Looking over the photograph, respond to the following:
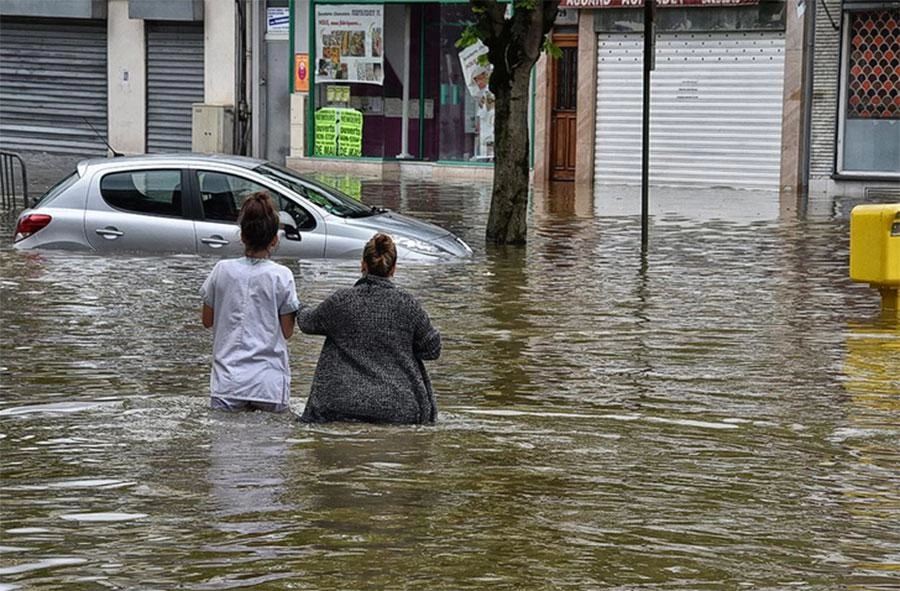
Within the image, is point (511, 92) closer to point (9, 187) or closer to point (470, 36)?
point (470, 36)

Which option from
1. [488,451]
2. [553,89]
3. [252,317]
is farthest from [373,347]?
[553,89]

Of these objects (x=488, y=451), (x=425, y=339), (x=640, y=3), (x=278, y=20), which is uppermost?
(x=640, y=3)

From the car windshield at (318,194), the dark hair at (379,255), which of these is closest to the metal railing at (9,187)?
the car windshield at (318,194)

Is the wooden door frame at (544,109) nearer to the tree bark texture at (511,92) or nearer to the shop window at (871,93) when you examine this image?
the shop window at (871,93)

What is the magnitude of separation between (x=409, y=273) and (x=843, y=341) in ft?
15.6

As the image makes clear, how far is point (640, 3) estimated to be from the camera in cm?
3175

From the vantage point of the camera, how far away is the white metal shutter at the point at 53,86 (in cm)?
3950

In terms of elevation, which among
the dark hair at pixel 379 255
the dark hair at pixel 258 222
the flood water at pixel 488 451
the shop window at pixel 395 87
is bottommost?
the flood water at pixel 488 451

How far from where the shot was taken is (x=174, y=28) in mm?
37938

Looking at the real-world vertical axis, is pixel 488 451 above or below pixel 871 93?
below

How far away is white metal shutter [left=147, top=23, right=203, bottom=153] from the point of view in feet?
124

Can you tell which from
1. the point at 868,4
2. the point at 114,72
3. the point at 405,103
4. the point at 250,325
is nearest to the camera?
the point at 250,325

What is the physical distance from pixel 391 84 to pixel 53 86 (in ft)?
28.6

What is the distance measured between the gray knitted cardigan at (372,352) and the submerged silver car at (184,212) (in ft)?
26.0
